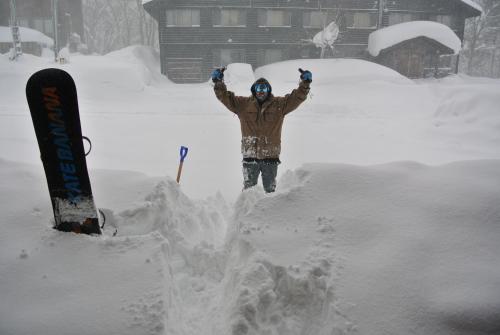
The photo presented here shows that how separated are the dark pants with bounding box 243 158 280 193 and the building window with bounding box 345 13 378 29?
27589 mm

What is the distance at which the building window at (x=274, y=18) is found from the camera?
27812 millimetres

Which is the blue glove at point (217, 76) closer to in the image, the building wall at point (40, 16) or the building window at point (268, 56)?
the building window at point (268, 56)

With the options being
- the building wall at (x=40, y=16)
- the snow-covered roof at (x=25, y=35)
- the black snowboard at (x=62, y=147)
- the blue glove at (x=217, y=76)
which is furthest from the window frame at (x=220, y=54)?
the black snowboard at (x=62, y=147)

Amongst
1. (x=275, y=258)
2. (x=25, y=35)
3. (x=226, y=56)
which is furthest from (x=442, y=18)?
(x=25, y=35)

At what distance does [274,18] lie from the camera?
2798 cm

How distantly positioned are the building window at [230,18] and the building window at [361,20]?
8384mm

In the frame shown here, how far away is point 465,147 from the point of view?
9.24 metres

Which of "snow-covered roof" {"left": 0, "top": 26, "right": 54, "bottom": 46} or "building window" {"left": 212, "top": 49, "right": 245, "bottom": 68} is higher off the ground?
"snow-covered roof" {"left": 0, "top": 26, "right": 54, "bottom": 46}

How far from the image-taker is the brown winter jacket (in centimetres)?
468

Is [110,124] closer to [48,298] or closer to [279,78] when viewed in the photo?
[48,298]

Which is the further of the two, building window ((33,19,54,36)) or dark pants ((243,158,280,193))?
building window ((33,19,54,36))

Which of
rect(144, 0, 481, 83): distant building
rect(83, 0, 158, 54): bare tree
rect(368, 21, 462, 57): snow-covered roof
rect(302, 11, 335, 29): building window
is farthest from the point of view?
rect(83, 0, 158, 54): bare tree

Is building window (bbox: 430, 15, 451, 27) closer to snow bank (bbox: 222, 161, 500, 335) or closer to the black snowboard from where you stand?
snow bank (bbox: 222, 161, 500, 335)

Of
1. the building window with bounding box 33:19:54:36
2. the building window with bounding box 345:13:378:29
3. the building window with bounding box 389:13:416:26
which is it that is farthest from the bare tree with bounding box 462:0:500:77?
the building window with bounding box 33:19:54:36
